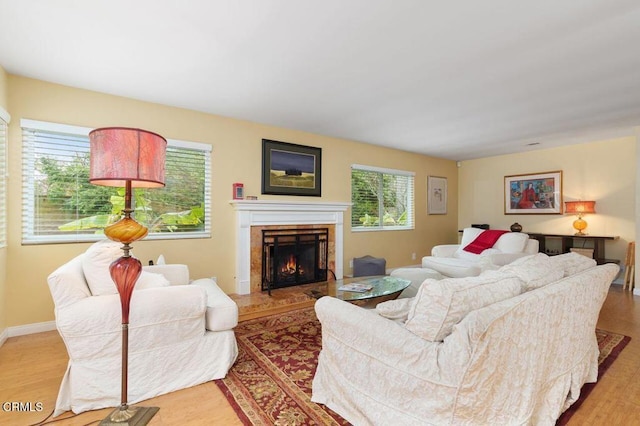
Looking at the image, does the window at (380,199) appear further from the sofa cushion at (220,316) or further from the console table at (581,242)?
the sofa cushion at (220,316)

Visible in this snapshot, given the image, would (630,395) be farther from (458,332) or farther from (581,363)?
(458,332)

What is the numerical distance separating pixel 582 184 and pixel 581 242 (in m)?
0.99

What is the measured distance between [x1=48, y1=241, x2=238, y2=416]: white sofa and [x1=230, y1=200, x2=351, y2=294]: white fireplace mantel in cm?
174

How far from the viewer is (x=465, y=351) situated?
1.21m

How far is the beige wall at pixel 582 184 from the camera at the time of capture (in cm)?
Answer: 476

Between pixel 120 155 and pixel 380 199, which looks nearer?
pixel 120 155

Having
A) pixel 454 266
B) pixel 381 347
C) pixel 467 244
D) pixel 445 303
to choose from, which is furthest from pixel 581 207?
pixel 381 347

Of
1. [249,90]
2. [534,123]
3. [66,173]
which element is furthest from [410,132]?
[66,173]

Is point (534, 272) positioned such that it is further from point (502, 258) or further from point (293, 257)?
point (293, 257)

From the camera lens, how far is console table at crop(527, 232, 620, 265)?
4.65 meters

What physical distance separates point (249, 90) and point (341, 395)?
2.75m

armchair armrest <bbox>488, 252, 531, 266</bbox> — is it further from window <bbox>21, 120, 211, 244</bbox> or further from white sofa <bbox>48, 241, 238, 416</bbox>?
window <bbox>21, 120, 211, 244</bbox>

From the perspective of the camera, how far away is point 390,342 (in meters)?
1.46

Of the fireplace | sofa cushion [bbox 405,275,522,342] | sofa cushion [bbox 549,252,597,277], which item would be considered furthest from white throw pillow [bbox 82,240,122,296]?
sofa cushion [bbox 549,252,597,277]
